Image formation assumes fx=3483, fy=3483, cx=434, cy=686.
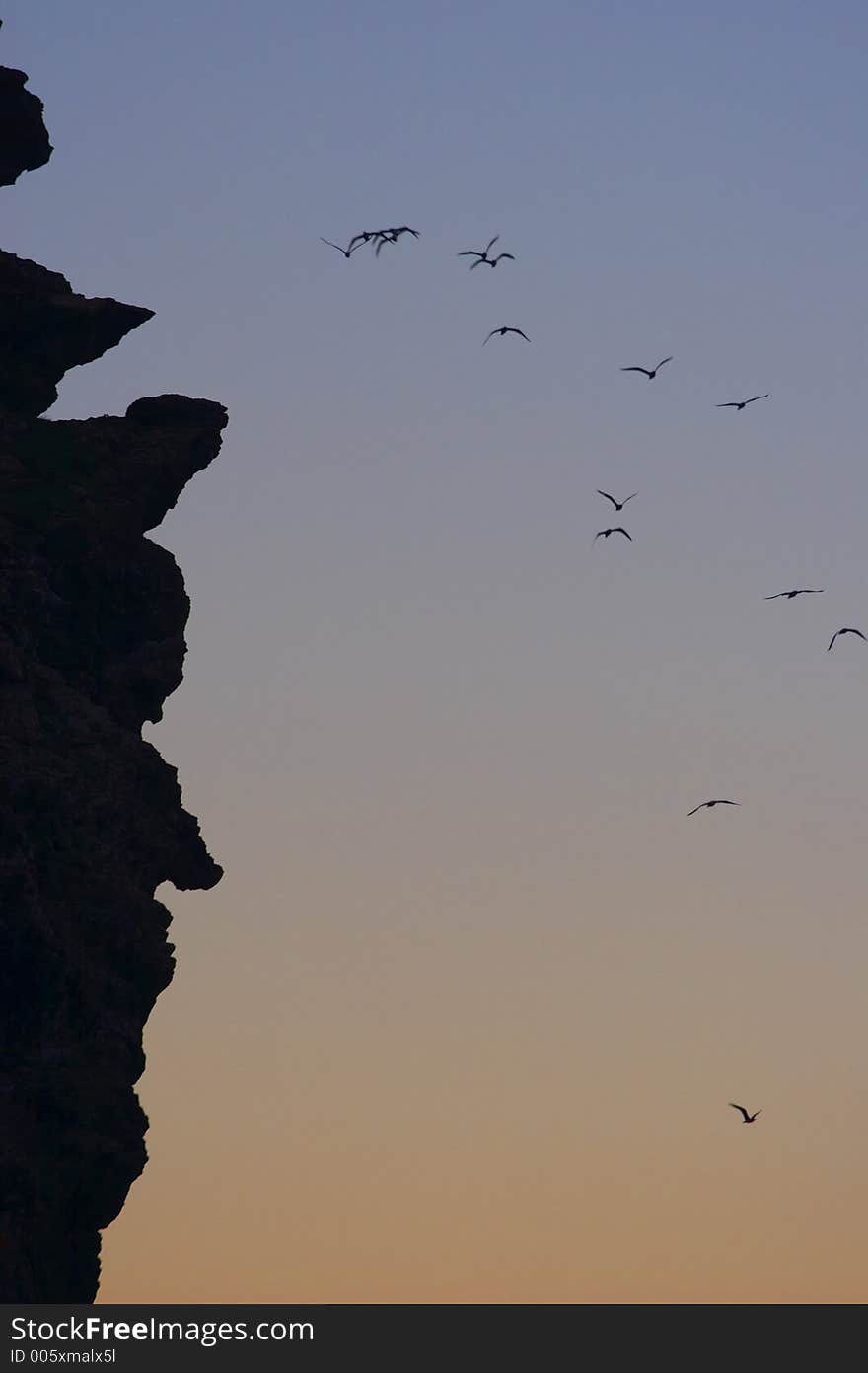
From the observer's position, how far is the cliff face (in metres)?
109

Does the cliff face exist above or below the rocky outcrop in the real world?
below

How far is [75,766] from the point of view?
112m

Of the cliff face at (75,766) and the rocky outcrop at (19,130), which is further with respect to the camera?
the rocky outcrop at (19,130)

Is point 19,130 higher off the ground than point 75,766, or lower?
higher

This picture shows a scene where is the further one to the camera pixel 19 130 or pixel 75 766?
pixel 19 130

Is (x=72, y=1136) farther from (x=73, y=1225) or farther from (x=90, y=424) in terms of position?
(x=90, y=424)

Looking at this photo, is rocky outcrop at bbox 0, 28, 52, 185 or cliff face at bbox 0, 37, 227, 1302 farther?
rocky outcrop at bbox 0, 28, 52, 185

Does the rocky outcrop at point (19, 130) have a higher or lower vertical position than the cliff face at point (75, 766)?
higher

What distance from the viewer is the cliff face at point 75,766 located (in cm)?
10900

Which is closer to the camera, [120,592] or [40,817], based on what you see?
[40,817]
